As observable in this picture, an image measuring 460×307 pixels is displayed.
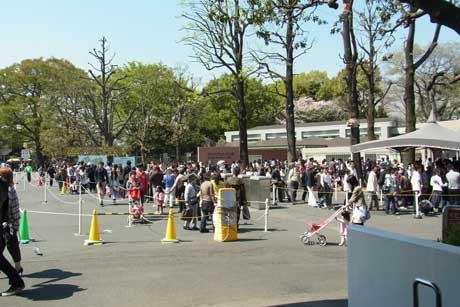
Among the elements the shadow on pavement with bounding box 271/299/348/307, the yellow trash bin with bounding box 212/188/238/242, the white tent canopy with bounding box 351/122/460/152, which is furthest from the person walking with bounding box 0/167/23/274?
the white tent canopy with bounding box 351/122/460/152

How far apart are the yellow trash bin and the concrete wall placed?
6896 millimetres

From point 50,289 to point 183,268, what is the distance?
2.48m

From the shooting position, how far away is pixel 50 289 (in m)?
8.47

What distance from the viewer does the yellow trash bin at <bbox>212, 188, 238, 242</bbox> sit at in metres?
13.4

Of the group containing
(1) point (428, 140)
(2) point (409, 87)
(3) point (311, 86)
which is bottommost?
(1) point (428, 140)

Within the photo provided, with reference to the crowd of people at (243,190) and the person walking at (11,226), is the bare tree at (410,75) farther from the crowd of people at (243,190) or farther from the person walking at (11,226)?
the person walking at (11,226)

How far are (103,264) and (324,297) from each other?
14.6ft

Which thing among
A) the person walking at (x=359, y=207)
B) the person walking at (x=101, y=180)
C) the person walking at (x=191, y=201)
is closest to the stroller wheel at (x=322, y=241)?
the person walking at (x=359, y=207)

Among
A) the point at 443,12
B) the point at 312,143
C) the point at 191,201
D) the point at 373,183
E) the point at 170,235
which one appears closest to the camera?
the point at 443,12

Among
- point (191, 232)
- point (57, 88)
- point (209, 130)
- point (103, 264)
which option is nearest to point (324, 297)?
point (103, 264)

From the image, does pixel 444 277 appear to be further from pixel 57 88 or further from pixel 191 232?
pixel 57 88

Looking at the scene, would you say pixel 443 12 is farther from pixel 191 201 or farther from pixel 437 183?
pixel 437 183

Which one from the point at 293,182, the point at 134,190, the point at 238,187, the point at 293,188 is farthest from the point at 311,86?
the point at 238,187

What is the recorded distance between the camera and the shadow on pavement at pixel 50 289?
26.5 feet
